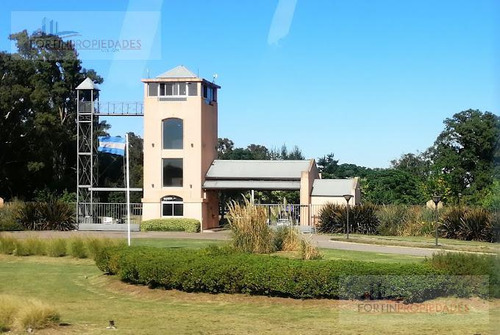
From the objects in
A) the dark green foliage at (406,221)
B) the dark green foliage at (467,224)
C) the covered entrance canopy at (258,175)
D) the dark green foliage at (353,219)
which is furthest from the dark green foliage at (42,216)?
the dark green foliage at (467,224)

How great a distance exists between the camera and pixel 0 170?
51.7 metres

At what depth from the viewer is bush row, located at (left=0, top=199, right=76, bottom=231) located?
133 feet

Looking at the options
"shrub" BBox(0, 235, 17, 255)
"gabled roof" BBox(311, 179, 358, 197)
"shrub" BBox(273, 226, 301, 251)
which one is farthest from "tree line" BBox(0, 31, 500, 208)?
"shrub" BBox(273, 226, 301, 251)

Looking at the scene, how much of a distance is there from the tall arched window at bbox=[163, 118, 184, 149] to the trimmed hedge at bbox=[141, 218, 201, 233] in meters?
5.16

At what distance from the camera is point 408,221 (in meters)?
36.7

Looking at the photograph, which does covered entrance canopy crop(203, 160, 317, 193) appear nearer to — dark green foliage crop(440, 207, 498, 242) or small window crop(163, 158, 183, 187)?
small window crop(163, 158, 183, 187)

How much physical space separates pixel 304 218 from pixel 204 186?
6.75 meters

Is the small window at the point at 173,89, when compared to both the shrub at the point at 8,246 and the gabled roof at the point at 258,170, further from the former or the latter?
the shrub at the point at 8,246

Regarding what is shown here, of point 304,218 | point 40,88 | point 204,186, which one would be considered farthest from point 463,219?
point 40,88

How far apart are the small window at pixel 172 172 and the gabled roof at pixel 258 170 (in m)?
1.91

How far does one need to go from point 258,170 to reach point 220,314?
1236 inches

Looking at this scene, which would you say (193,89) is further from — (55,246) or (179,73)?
(55,246)

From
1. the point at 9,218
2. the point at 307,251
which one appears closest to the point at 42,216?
the point at 9,218

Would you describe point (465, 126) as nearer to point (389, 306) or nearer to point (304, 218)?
point (304, 218)
